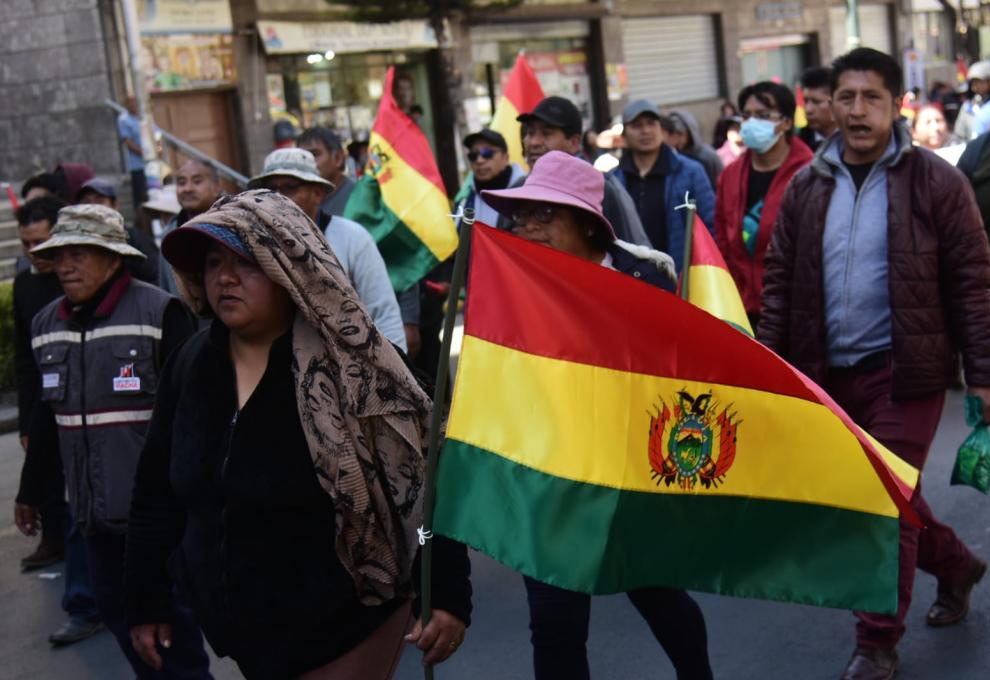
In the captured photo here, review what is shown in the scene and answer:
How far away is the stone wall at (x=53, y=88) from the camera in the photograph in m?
17.3

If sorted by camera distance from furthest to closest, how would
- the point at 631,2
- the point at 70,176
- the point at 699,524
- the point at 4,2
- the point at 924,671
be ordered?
1. the point at 631,2
2. the point at 4,2
3. the point at 70,176
4. the point at 924,671
5. the point at 699,524

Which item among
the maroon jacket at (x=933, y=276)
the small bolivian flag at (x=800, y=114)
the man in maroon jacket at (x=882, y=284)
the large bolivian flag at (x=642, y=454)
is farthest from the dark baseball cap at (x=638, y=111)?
the large bolivian flag at (x=642, y=454)

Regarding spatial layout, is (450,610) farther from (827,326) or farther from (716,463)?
(827,326)

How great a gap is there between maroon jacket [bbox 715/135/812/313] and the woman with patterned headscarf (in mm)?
3785

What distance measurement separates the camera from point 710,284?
15.4 ft

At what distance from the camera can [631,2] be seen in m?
27.7

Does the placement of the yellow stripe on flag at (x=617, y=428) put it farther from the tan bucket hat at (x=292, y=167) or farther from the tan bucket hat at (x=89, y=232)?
the tan bucket hat at (x=292, y=167)

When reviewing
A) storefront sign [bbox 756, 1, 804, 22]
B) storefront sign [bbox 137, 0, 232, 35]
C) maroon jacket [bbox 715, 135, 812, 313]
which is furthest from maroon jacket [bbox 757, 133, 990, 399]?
storefront sign [bbox 756, 1, 804, 22]

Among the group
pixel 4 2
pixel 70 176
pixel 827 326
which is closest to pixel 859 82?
pixel 827 326

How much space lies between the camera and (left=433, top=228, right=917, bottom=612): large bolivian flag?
2.98 meters

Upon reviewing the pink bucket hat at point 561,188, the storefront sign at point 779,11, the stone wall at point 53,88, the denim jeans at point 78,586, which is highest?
the storefront sign at point 779,11

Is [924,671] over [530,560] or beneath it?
beneath

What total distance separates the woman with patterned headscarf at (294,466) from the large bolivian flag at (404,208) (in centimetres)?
421

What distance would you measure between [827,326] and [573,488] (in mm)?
1913
